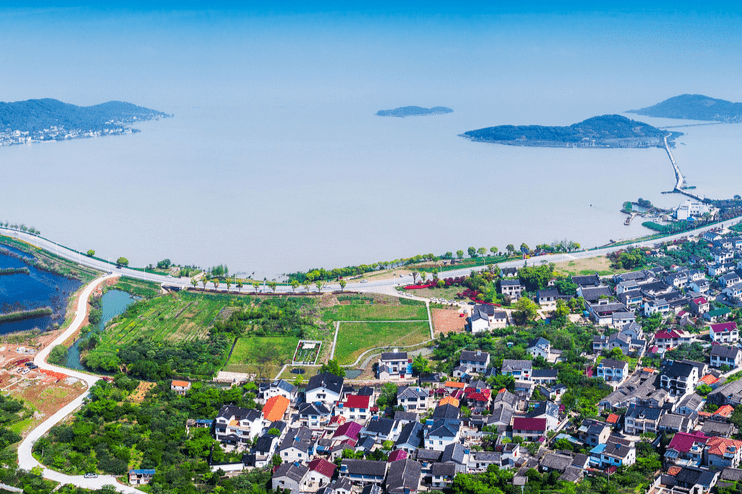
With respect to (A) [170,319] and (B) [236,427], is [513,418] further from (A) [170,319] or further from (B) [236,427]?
(A) [170,319]

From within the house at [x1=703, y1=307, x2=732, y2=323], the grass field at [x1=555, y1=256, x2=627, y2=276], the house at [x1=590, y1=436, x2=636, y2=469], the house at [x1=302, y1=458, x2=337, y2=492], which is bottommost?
the house at [x1=302, y1=458, x2=337, y2=492]

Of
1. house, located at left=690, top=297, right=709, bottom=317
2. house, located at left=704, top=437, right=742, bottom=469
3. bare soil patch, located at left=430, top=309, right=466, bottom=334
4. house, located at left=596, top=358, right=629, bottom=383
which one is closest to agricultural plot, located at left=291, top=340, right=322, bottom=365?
bare soil patch, located at left=430, top=309, right=466, bottom=334

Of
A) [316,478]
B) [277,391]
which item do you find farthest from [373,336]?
[316,478]

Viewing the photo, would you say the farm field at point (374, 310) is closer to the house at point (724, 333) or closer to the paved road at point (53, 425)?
the paved road at point (53, 425)

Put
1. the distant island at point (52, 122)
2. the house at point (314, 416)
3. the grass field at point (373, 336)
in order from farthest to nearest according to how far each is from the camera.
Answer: the distant island at point (52, 122)
the grass field at point (373, 336)
the house at point (314, 416)

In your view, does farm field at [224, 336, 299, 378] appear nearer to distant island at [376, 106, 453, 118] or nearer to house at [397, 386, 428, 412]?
house at [397, 386, 428, 412]

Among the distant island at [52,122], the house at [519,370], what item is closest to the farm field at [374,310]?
the house at [519,370]
